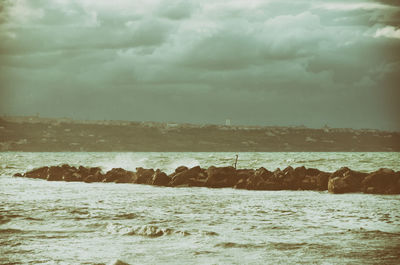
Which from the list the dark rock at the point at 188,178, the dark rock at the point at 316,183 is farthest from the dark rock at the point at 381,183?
the dark rock at the point at 188,178

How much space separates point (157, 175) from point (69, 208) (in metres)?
12.8

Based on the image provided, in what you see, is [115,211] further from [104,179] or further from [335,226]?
[104,179]

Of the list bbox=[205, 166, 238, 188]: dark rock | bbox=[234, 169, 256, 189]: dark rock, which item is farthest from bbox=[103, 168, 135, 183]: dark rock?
bbox=[234, 169, 256, 189]: dark rock

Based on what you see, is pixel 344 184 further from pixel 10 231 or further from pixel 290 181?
pixel 10 231

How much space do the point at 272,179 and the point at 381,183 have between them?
5.62m

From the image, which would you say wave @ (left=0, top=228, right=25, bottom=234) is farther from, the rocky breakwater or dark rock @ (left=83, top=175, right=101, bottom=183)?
dark rock @ (left=83, top=175, right=101, bottom=183)

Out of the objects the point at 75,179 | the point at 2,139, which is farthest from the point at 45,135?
the point at 75,179

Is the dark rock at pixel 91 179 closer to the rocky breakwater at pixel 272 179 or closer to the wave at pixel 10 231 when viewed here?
the rocky breakwater at pixel 272 179

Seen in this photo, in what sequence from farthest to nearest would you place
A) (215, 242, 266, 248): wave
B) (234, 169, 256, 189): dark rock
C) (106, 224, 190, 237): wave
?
(234, 169, 256, 189): dark rock, (106, 224, 190, 237): wave, (215, 242, 266, 248): wave

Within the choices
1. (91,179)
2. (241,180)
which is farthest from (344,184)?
(91,179)

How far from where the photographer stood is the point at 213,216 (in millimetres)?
12461

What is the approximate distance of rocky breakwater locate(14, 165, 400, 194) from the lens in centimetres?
2012

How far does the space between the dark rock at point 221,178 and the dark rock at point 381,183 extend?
7.20 m

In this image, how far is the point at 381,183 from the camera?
2020cm
